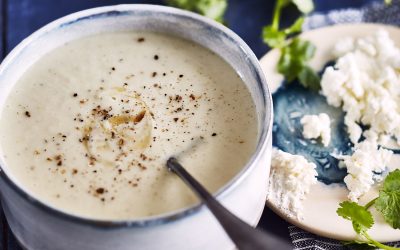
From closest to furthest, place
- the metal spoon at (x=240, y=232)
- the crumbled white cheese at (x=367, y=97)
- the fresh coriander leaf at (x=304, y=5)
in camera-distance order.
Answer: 1. the metal spoon at (x=240, y=232)
2. the crumbled white cheese at (x=367, y=97)
3. the fresh coriander leaf at (x=304, y=5)

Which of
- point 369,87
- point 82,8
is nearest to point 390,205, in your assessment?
point 369,87

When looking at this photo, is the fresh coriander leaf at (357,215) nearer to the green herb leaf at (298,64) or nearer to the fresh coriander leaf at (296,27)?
the green herb leaf at (298,64)

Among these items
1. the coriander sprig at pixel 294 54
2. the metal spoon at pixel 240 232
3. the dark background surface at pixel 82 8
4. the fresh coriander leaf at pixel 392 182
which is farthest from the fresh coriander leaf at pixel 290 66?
the metal spoon at pixel 240 232

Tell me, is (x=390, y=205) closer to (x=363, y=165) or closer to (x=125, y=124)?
(x=363, y=165)

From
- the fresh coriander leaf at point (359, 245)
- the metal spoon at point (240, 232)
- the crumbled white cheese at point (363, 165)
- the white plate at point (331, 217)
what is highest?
the metal spoon at point (240, 232)

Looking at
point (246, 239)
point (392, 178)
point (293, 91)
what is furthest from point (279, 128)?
point (246, 239)

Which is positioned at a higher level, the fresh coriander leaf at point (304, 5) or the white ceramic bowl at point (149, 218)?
the white ceramic bowl at point (149, 218)

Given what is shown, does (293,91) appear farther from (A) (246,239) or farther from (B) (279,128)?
(A) (246,239)
